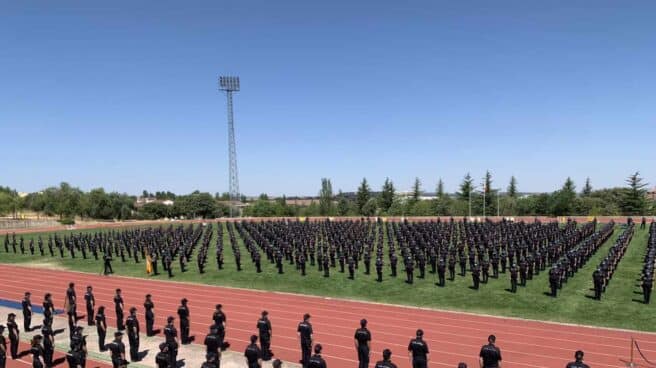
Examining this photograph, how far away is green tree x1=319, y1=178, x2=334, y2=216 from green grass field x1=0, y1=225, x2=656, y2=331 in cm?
6011

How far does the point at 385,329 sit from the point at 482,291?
640cm

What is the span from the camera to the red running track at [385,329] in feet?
38.5

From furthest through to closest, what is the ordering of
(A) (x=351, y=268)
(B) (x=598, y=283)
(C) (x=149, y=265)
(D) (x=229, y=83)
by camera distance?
(D) (x=229, y=83) < (C) (x=149, y=265) < (A) (x=351, y=268) < (B) (x=598, y=283)

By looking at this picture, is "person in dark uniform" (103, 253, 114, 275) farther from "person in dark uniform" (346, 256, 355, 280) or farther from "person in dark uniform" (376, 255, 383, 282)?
"person in dark uniform" (376, 255, 383, 282)

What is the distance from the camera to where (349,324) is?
14.8 metres

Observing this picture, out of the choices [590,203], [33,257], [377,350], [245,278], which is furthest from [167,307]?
[590,203]

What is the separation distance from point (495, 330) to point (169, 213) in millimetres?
97963

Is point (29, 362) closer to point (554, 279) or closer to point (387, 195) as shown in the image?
point (554, 279)

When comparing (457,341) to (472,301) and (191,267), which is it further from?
(191,267)

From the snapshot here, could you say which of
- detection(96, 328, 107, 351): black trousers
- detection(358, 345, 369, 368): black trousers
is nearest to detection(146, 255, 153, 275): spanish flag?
detection(96, 328, 107, 351): black trousers

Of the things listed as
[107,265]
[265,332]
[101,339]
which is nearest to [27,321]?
[101,339]

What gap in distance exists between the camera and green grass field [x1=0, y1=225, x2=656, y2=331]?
15.6 metres

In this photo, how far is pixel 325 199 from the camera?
93750 millimetres

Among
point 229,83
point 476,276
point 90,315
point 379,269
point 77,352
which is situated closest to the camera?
point 77,352
